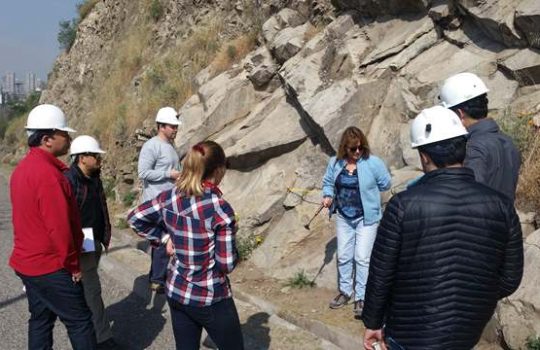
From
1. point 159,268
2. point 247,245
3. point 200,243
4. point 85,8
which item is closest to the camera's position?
point 200,243

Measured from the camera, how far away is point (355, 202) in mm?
4949

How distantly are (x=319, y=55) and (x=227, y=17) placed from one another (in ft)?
18.7

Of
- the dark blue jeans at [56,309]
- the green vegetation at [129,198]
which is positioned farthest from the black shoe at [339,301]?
the green vegetation at [129,198]

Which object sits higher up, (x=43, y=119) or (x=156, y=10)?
(x=156, y=10)

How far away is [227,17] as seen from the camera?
43.5ft

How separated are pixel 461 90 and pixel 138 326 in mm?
3704

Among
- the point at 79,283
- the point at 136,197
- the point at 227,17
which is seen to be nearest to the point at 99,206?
the point at 79,283

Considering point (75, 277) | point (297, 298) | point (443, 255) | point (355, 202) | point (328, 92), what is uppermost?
point (328, 92)

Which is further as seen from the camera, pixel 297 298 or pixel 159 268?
pixel 297 298

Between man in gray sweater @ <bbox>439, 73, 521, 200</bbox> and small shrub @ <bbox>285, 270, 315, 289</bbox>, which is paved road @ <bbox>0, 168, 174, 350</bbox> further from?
man in gray sweater @ <bbox>439, 73, 521, 200</bbox>

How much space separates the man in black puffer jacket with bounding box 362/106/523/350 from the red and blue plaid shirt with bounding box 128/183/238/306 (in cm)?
91

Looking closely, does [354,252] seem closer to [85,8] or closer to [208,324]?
[208,324]

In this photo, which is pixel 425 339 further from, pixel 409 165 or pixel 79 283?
pixel 409 165

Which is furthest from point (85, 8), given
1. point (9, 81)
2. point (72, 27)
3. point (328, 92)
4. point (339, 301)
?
point (9, 81)
